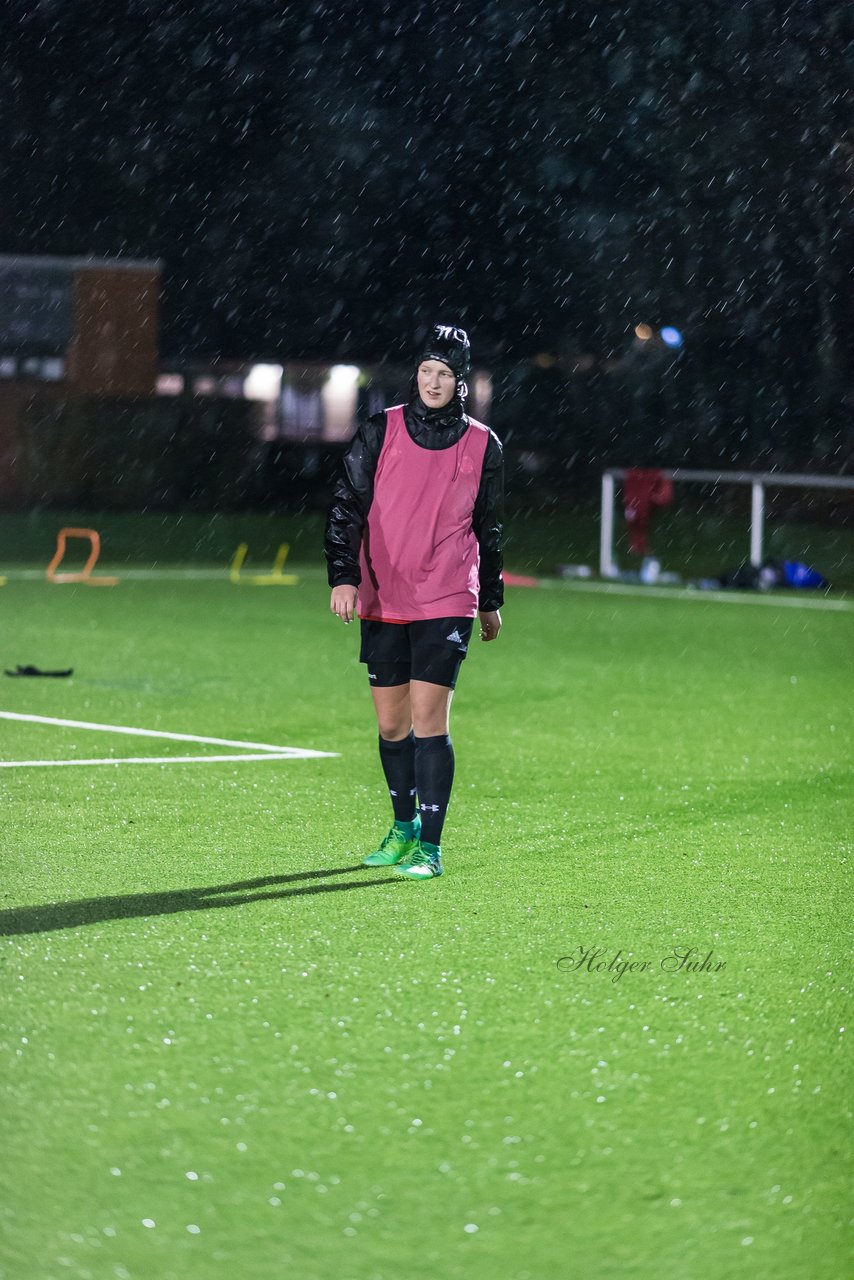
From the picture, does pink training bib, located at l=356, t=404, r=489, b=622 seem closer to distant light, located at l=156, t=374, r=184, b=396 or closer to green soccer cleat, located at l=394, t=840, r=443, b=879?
green soccer cleat, located at l=394, t=840, r=443, b=879

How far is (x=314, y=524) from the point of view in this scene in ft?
121

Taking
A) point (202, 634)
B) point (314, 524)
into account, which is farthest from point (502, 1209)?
point (314, 524)

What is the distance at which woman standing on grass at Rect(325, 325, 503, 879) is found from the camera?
→ 23.0 ft

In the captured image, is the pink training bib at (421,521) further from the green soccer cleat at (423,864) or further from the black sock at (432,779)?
the green soccer cleat at (423,864)

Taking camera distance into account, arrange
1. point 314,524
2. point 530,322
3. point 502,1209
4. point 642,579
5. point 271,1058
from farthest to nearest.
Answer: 1. point 530,322
2. point 314,524
3. point 642,579
4. point 271,1058
5. point 502,1209

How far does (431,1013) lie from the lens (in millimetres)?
5234

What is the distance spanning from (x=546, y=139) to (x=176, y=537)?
17699 mm

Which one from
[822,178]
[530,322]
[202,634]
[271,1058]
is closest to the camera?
[271,1058]

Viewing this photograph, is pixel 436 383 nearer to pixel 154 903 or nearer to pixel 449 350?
pixel 449 350

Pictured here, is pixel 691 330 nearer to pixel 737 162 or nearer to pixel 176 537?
pixel 737 162

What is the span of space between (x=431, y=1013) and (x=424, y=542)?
2.26 metres

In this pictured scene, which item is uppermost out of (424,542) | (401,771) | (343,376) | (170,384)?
(343,376)

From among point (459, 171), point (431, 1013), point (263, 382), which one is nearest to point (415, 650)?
point (431, 1013)

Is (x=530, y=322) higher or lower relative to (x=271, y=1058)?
higher
